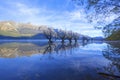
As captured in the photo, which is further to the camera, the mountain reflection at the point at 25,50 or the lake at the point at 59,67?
the mountain reflection at the point at 25,50

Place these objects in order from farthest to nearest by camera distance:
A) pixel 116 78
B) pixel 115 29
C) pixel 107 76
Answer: pixel 115 29
pixel 107 76
pixel 116 78

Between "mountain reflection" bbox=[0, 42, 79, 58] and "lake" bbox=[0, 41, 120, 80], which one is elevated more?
Result: "lake" bbox=[0, 41, 120, 80]

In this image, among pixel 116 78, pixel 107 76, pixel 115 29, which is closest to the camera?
pixel 116 78

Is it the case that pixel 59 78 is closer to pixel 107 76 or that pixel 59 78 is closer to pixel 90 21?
pixel 107 76

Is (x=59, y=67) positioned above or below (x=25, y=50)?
above

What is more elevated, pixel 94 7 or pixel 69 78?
pixel 94 7

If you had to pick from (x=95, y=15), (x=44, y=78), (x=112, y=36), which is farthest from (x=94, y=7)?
(x=44, y=78)

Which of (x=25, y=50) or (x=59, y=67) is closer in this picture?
(x=59, y=67)

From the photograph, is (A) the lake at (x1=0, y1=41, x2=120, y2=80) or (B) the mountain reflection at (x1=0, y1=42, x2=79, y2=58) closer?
(A) the lake at (x1=0, y1=41, x2=120, y2=80)

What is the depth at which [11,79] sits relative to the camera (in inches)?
567

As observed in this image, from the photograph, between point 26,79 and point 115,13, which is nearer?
point 26,79

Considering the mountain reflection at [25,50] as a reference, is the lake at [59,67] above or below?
above

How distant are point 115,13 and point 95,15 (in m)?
1.65

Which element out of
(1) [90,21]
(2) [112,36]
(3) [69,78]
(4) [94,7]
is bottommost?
(3) [69,78]
